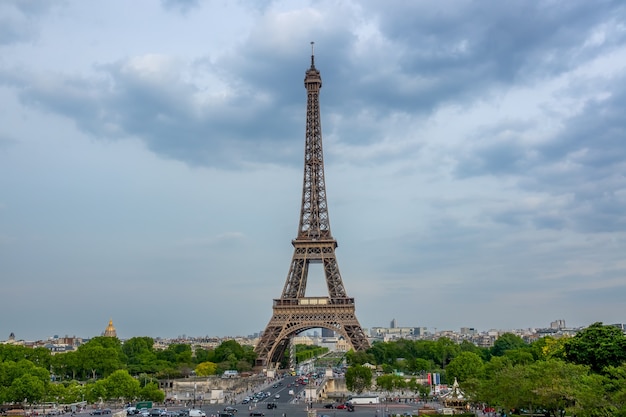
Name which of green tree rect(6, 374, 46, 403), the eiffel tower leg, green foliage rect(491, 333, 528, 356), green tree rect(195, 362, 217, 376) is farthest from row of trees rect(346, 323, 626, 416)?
green foliage rect(491, 333, 528, 356)

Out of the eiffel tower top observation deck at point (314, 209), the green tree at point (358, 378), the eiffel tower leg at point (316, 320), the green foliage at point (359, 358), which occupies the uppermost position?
the eiffel tower top observation deck at point (314, 209)

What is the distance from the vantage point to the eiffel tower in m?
87.3

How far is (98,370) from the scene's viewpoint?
293 feet

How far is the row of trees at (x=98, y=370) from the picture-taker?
63.0 m

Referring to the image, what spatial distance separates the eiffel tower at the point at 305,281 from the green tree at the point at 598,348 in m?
37.9

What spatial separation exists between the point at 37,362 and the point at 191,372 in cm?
2122

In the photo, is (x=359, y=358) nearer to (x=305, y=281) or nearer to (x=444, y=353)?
(x=305, y=281)

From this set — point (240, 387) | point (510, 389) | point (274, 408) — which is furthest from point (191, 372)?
point (510, 389)

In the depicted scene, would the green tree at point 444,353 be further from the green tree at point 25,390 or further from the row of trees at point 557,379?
the green tree at point 25,390

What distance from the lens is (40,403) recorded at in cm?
6350

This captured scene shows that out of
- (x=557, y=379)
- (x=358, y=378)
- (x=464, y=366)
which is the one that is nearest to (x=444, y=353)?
(x=464, y=366)

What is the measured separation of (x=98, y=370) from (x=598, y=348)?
63.2 meters

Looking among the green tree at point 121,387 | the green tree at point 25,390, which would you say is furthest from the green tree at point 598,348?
the green tree at point 25,390

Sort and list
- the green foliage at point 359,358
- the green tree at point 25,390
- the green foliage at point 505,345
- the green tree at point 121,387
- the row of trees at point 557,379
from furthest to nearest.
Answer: the green foliage at point 505,345 → the green foliage at point 359,358 → the green tree at point 121,387 → the green tree at point 25,390 → the row of trees at point 557,379
